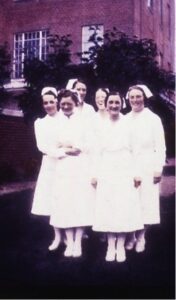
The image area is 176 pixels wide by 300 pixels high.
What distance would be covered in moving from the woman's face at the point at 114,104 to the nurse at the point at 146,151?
136 millimetres

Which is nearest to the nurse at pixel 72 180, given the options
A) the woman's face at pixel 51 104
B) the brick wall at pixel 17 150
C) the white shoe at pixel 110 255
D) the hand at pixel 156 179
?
the woman's face at pixel 51 104

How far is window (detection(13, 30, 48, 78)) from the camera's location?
3.68 metres

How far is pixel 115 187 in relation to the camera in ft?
10.2

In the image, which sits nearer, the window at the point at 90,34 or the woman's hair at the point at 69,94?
the woman's hair at the point at 69,94

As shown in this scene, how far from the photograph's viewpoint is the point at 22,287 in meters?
3.14

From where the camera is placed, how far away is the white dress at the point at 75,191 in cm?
319

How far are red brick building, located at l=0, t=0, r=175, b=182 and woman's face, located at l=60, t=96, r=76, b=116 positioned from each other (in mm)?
458

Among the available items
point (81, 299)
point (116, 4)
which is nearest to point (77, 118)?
point (116, 4)

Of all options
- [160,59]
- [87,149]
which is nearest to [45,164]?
[87,149]

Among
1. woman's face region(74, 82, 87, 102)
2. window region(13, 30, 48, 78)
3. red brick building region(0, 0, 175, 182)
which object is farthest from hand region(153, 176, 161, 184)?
window region(13, 30, 48, 78)

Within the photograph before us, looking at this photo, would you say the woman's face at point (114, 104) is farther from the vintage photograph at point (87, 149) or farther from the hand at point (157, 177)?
the hand at point (157, 177)

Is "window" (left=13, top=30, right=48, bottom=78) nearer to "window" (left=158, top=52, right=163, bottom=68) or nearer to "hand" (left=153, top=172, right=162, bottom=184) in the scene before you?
"window" (left=158, top=52, right=163, bottom=68)

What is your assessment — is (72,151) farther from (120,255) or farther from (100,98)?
(120,255)

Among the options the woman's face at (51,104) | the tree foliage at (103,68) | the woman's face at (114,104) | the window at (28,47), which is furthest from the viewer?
the window at (28,47)
